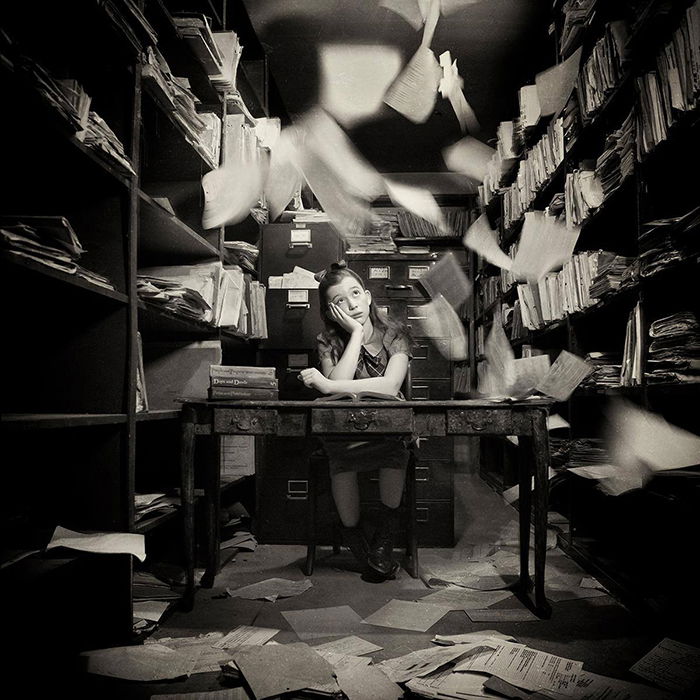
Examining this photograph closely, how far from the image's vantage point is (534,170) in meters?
3.32

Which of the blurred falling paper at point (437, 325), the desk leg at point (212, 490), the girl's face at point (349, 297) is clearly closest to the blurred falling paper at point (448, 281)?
the blurred falling paper at point (437, 325)

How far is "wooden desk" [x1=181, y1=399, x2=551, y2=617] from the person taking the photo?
1.86 meters

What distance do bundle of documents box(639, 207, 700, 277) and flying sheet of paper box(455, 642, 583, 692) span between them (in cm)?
114

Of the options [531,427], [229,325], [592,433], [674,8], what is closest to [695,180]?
[674,8]

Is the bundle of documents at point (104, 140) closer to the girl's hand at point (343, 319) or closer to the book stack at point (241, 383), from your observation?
the book stack at point (241, 383)

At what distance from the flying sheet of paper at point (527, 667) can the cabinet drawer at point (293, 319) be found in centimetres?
189

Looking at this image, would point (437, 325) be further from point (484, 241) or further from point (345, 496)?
point (484, 241)

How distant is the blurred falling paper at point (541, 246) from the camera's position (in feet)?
9.50

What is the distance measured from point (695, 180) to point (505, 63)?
250 centimetres

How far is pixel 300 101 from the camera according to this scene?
459 centimetres

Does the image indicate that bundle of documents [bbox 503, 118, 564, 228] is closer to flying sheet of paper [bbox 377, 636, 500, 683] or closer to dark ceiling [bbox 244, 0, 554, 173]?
dark ceiling [bbox 244, 0, 554, 173]

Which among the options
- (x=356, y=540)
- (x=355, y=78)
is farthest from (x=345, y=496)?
(x=355, y=78)

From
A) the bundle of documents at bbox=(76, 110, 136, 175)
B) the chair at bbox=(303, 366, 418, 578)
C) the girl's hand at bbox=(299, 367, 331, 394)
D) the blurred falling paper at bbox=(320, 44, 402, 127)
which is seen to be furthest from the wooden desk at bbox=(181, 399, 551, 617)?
the blurred falling paper at bbox=(320, 44, 402, 127)

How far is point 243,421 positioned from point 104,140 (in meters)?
0.94
